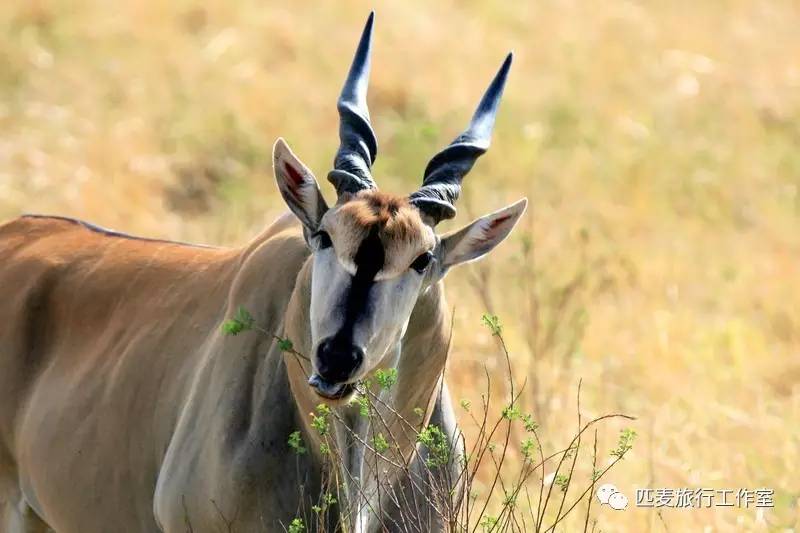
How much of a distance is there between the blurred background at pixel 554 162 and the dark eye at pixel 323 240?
7.97 feet

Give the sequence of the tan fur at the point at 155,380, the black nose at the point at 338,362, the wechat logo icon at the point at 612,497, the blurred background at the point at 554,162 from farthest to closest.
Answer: the blurred background at the point at 554,162 → the wechat logo icon at the point at 612,497 → the tan fur at the point at 155,380 → the black nose at the point at 338,362

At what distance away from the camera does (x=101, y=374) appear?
619 cm

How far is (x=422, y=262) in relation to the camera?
195 inches

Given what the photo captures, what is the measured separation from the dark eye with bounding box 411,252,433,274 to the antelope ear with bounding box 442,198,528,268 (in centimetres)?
18

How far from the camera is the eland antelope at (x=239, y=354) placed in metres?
4.86

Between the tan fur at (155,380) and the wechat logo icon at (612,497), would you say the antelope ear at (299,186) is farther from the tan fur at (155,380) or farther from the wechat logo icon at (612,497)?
the wechat logo icon at (612,497)

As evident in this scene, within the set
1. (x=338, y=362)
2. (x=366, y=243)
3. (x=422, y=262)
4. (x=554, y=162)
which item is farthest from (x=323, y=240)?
(x=554, y=162)

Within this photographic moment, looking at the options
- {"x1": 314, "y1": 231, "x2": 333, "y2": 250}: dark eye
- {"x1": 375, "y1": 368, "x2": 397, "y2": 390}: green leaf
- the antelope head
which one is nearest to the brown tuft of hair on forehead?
the antelope head

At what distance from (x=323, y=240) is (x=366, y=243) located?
198 millimetres

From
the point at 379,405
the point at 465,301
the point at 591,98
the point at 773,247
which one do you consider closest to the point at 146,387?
the point at 379,405

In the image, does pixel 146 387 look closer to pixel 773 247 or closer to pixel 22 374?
pixel 22 374

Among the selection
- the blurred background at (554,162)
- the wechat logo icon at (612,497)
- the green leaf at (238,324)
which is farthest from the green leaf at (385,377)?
the wechat logo icon at (612,497)

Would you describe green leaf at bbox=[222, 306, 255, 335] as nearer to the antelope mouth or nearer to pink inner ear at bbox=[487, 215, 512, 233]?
the antelope mouth

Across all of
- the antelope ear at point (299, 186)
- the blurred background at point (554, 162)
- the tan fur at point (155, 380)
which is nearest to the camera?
the antelope ear at point (299, 186)
